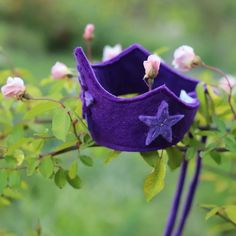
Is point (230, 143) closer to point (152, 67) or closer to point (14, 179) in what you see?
point (152, 67)

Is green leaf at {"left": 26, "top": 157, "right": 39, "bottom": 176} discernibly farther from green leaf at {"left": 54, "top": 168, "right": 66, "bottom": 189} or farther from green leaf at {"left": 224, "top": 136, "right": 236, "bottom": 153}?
green leaf at {"left": 224, "top": 136, "right": 236, "bottom": 153}

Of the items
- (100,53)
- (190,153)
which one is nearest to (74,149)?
(190,153)

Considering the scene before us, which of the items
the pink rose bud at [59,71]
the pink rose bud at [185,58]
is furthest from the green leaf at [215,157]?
the pink rose bud at [59,71]

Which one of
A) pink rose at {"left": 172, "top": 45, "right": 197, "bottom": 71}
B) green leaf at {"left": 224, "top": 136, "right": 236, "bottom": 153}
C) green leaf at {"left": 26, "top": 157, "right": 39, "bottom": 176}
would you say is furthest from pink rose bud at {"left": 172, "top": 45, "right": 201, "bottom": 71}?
green leaf at {"left": 26, "top": 157, "right": 39, "bottom": 176}

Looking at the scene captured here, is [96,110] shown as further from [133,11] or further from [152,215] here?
[133,11]

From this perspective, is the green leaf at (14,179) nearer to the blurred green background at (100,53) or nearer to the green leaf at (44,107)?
the green leaf at (44,107)

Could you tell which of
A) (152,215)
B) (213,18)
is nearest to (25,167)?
(152,215)
